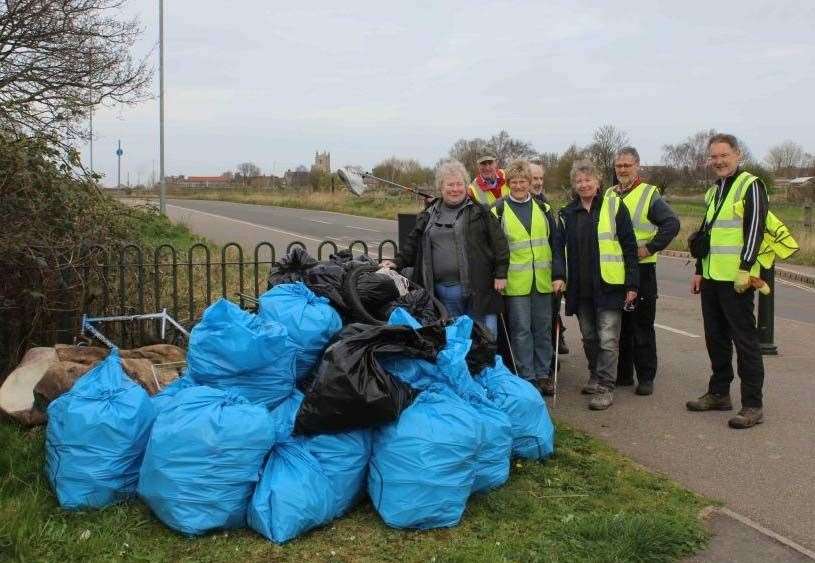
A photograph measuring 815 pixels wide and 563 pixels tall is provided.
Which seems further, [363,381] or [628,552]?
[363,381]

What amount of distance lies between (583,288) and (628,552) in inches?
104

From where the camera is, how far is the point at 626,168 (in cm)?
569

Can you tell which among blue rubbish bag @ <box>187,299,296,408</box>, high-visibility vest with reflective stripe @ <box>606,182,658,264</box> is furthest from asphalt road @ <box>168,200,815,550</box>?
blue rubbish bag @ <box>187,299,296,408</box>

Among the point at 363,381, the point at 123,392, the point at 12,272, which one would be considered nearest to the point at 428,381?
the point at 363,381

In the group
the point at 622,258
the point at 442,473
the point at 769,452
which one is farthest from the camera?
the point at 622,258

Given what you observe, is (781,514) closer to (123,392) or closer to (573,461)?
(573,461)

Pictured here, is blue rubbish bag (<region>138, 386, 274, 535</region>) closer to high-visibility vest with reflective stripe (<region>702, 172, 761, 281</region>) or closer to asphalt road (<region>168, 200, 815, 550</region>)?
asphalt road (<region>168, 200, 815, 550</region>)

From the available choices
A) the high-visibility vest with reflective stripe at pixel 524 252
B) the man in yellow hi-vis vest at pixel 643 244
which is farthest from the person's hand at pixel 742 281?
the high-visibility vest with reflective stripe at pixel 524 252

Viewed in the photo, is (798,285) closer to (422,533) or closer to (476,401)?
(476,401)

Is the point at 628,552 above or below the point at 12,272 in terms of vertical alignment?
below

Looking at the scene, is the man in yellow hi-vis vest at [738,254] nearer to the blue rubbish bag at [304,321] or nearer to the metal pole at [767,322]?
the metal pole at [767,322]

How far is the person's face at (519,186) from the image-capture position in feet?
18.1

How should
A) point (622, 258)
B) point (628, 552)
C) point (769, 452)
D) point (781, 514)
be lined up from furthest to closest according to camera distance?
point (622, 258) < point (769, 452) < point (781, 514) < point (628, 552)

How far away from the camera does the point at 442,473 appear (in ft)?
11.4
